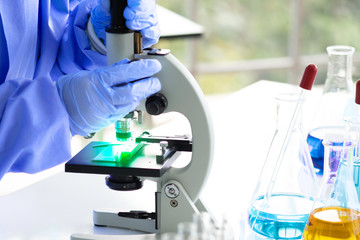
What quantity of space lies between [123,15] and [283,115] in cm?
38

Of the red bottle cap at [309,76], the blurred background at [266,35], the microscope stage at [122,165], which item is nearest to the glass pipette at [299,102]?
the red bottle cap at [309,76]

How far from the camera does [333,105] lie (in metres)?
1.47

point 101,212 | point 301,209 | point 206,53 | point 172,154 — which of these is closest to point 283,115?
point 301,209

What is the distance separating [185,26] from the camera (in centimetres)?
293

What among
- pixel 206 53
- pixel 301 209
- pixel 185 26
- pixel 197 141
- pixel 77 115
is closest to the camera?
pixel 301 209

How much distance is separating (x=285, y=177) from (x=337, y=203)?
169mm

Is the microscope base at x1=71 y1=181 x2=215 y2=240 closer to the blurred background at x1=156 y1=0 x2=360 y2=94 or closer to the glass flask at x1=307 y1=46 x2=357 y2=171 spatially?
the glass flask at x1=307 y1=46 x2=357 y2=171

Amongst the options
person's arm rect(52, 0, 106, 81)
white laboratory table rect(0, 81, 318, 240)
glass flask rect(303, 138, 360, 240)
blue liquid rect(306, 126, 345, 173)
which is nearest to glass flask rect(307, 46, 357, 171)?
blue liquid rect(306, 126, 345, 173)

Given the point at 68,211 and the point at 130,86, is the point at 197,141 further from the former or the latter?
the point at 68,211

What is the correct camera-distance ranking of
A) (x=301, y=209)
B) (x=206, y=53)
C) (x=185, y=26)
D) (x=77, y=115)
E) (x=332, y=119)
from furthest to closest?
1. (x=206, y=53)
2. (x=185, y=26)
3. (x=332, y=119)
4. (x=77, y=115)
5. (x=301, y=209)

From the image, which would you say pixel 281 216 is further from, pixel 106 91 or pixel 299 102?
pixel 106 91

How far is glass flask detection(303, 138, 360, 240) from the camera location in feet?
3.11

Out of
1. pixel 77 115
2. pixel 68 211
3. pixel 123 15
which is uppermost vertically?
pixel 123 15

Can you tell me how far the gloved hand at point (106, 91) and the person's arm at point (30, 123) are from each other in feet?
0.11
